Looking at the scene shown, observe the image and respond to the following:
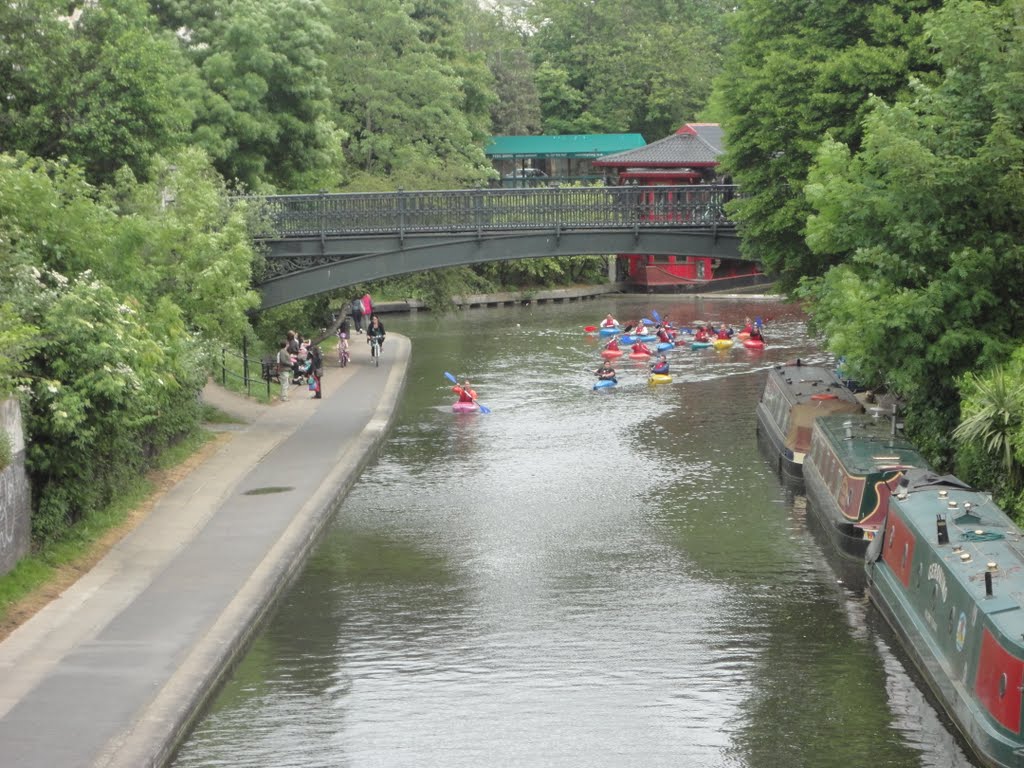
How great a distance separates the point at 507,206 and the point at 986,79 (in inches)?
740

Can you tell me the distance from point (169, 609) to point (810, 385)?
19.9 metres

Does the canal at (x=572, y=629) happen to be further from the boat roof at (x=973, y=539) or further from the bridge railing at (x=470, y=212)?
the bridge railing at (x=470, y=212)

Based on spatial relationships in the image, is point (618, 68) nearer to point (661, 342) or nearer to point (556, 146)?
point (556, 146)

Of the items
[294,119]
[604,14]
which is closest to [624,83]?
[604,14]

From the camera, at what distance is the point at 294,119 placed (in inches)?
2170

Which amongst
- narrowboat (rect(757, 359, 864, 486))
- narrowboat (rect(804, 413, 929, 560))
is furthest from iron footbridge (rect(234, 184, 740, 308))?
narrowboat (rect(804, 413, 929, 560))

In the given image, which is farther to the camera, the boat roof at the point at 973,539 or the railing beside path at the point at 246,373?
the railing beside path at the point at 246,373

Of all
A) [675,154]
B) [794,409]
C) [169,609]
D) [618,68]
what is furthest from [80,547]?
[618,68]

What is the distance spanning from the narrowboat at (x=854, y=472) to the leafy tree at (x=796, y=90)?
28.0 ft

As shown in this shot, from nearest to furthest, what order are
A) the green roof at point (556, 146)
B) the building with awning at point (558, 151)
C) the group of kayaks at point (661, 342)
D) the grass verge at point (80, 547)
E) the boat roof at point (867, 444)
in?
1. the grass verge at point (80, 547)
2. the boat roof at point (867, 444)
3. the group of kayaks at point (661, 342)
4. the green roof at point (556, 146)
5. the building with awning at point (558, 151)

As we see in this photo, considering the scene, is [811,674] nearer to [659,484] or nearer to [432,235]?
[659,484]

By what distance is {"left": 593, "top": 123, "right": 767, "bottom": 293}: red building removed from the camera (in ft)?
270

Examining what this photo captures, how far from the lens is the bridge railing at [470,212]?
147 ft

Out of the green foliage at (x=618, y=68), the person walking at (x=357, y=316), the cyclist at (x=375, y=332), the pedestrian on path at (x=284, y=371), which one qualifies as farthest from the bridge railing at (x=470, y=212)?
the green foliage at (x=618, y=68)
